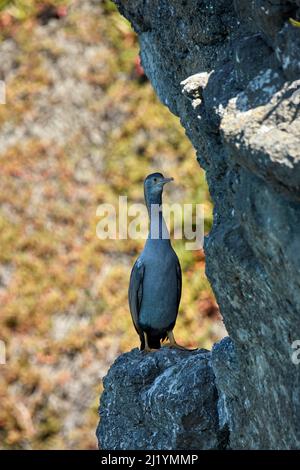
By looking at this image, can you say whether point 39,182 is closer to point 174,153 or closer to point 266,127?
point 174,153

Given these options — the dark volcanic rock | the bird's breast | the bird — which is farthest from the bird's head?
the dark volcanic rock

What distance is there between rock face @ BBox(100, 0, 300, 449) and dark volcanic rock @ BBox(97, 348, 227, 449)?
0.21 ft

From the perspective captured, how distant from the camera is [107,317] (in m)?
12.2

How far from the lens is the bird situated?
750 centimetres

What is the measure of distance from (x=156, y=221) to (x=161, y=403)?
1729 millimetres

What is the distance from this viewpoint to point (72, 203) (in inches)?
486

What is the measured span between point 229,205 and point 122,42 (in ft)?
24.5

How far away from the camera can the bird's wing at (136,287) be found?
7586 millimetres

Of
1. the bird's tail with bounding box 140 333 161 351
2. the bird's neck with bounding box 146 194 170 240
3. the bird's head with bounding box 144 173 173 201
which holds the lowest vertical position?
the bird's tail with bounding box 140 333 161 351

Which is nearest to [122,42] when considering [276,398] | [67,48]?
[67,48]

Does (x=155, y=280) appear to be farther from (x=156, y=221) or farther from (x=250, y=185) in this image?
(x=250, y=185)

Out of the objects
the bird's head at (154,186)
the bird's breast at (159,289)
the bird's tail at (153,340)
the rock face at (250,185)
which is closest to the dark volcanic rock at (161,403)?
the rock face at (250,185)

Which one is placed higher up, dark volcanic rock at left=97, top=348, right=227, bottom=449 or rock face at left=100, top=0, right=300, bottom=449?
rock face at left=100, top=0, right=300, bottom=449

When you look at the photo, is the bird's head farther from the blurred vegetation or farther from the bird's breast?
the blurred vegetation
